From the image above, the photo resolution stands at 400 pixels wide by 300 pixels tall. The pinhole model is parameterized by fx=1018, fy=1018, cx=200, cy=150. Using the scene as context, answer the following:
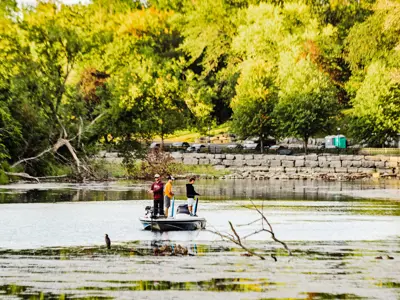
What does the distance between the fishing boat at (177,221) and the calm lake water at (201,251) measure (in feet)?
1.30

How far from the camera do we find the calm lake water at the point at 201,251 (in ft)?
64.7

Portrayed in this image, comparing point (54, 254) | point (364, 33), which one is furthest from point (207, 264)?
point (364, 33)

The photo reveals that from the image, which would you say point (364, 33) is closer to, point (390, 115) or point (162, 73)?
point (390, 115)

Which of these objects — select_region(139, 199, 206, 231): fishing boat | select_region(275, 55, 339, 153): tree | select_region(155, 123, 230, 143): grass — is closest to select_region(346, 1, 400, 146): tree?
select_region(275, 55, 339, 153): tree

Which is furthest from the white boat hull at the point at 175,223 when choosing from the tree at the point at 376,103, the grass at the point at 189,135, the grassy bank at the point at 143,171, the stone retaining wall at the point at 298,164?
the grass at the point at 189,135

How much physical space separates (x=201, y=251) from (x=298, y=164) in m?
53.2

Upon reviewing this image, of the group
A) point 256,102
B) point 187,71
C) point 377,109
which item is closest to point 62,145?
point 377,109

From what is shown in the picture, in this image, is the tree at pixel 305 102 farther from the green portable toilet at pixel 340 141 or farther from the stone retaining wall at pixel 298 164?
the stone retaining wall at pixel 298 164

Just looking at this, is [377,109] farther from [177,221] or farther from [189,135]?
[177,221]

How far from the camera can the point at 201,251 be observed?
26781 mm

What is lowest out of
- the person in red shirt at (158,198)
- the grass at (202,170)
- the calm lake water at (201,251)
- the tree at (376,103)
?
the calm lake water at (201,251)

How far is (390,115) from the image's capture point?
267ft

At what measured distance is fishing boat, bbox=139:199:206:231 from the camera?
3234 centimetres

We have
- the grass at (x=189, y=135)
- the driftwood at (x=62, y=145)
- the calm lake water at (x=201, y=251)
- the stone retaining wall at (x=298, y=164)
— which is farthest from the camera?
the grass at (x=189, y=135)
